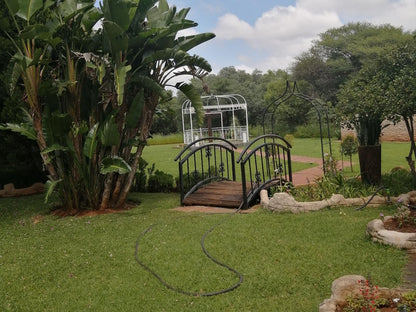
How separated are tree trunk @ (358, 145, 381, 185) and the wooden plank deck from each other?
87.7 inches

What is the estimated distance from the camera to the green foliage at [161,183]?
32.7 ft

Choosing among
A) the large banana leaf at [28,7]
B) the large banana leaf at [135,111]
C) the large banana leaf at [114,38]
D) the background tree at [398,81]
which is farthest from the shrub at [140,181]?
the background tree at [398,81]

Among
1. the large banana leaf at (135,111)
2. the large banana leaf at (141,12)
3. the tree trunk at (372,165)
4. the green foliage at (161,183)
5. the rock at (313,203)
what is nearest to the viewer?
the rock at (313,203)

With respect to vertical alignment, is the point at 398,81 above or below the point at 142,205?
above

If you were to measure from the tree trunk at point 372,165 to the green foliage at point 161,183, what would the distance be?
14.9 feet

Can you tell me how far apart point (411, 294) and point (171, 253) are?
2.83m

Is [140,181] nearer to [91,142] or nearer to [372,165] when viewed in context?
[91,142]

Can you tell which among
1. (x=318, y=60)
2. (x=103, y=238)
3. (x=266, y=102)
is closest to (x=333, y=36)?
(x=318, y=60)

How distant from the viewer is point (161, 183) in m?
10.0

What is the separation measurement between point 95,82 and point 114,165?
172cm

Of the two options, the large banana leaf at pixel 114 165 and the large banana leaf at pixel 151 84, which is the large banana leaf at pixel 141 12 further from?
the large banana leaf at pixel 114 165

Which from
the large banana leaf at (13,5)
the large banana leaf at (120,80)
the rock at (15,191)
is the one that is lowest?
the rock at (15,191)

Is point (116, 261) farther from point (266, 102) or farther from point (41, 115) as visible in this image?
point (266, 102)

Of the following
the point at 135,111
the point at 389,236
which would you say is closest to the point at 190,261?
the point at 389,236
